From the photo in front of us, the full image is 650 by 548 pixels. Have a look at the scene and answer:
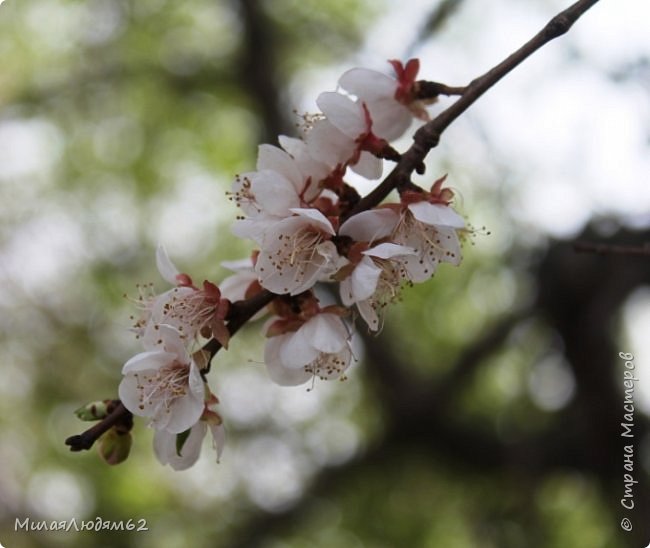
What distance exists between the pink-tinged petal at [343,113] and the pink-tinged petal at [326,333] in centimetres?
23

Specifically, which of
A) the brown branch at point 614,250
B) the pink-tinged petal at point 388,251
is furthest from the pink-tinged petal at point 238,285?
the brown branch at point 614,250

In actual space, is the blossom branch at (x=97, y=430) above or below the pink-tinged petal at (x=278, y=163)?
below

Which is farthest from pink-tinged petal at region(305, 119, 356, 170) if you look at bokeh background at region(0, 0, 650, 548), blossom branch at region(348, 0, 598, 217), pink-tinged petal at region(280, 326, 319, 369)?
bokeh background at region(0, 0, 650, 548)

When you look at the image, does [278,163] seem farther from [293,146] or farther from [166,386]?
[166,386]

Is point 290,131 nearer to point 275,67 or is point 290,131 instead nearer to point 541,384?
point 275,67

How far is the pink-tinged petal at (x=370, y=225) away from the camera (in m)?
0.78

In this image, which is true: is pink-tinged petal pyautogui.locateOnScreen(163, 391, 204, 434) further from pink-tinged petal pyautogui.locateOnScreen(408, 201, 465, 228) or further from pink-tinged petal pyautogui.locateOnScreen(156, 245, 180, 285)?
pink-tinged petal pyautogui.locateOnScreen(408, 201, 465, 228)

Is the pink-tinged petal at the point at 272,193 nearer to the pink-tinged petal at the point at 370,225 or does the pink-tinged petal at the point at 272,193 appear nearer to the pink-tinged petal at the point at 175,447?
the pink-tinged petal at the point at 370,225

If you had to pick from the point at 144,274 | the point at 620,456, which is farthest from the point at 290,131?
the point at 620,456

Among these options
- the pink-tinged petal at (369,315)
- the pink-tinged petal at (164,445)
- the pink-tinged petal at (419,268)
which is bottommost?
the pink-tinged petal at (164,445)

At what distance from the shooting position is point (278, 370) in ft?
2.99

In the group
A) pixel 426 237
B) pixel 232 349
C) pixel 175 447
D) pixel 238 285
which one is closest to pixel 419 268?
pixel 426 237

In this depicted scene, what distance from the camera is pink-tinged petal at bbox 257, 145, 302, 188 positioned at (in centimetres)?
85

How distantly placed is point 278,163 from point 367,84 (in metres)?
0.19
